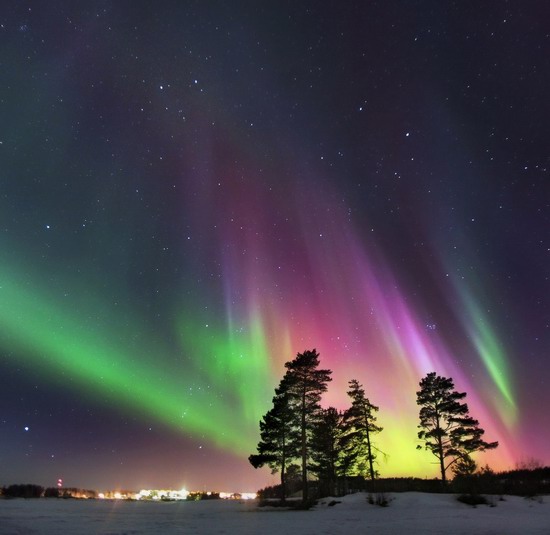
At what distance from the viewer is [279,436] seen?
1668 inches

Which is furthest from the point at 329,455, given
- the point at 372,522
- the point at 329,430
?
the point at 372,522

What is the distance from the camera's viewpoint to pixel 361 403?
48312 millimetres

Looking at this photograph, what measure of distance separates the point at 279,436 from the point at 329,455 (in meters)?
8.37

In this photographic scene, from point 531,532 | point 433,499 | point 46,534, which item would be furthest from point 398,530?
point 433,499

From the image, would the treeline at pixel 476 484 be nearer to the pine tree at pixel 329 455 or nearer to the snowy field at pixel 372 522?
the pine tree at pixel 329 455

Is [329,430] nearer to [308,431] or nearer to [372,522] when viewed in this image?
[308,431]

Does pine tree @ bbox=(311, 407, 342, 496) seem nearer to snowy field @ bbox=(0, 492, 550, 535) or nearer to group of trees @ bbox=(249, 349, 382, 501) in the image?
group of trees @ bbox=(249, 349, 382, 501)

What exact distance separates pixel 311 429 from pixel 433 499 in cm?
1506

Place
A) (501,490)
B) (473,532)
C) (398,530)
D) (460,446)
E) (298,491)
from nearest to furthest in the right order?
(473,532) < (398,530) < (501,490) < (460,446) < (298,491)

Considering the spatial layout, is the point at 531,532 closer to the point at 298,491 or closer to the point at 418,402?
the point at 418,402

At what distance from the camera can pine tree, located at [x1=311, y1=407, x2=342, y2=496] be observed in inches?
1799

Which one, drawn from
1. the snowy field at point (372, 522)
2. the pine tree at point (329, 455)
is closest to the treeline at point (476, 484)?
the pine tree at point (329, 455)

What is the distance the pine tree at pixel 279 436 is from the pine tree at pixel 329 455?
414 centimetres

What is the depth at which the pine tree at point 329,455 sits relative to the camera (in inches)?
1799
